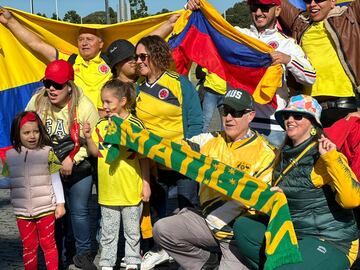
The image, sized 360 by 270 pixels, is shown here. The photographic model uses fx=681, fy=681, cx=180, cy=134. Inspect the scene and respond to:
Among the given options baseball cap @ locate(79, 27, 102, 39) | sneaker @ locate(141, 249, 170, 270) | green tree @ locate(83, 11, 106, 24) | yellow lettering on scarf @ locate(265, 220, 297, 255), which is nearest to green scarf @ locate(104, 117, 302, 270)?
yellow lettering on scarf @ locate(265, 220, 297, 255)

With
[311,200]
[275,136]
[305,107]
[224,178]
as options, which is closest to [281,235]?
[311,200]

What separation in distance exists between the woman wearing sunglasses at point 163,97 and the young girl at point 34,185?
2.79ft

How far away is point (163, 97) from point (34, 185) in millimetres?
1256

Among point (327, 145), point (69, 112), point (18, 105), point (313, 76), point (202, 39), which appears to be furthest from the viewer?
point (18, 105)

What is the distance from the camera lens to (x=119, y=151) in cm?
537

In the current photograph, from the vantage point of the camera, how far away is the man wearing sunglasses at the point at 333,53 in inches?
202

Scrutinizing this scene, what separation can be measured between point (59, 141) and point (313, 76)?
84.0 inches

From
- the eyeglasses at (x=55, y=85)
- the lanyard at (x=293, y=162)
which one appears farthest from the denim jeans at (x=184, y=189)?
the lanyard at (x=293, y=162)

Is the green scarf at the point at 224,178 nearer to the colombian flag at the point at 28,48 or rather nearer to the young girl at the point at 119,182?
the young girl at the point at 119,182

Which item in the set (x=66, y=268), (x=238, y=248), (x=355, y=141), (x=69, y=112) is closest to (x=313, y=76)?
(x=355, y=141)

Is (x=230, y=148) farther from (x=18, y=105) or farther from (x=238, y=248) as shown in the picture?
(x=18, y=105)

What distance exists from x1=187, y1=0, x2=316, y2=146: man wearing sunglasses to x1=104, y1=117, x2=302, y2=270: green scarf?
99cm

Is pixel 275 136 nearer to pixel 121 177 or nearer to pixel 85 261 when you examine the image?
pixel 121 177

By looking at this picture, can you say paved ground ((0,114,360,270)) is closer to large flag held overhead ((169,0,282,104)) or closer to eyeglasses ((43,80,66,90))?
eyeglasses ((43,80,66,90))
